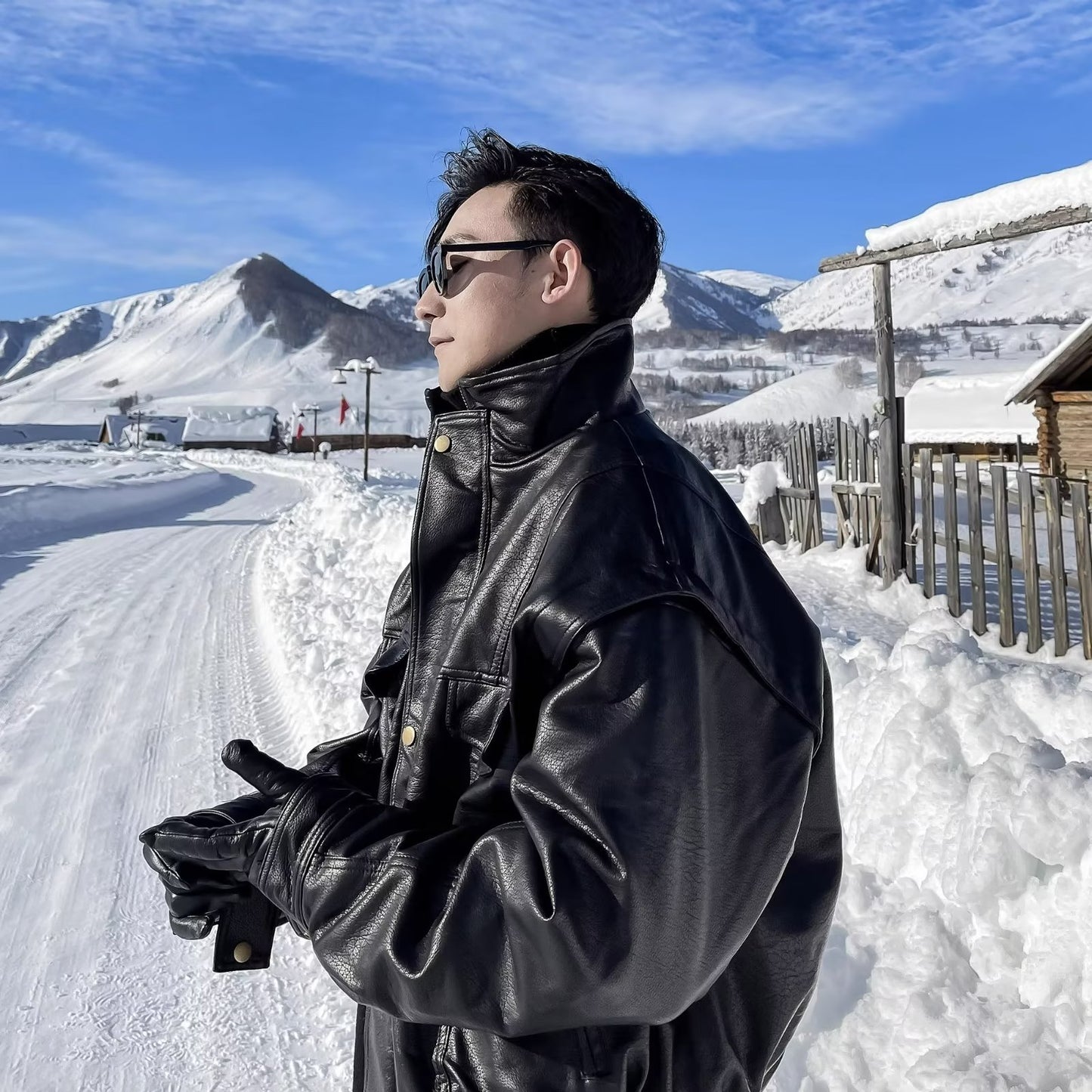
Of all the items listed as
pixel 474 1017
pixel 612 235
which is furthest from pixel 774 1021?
pixel 612 235

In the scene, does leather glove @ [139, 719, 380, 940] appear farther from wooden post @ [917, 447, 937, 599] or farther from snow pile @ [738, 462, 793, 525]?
snow pile @ [738, 462, 793, 525]

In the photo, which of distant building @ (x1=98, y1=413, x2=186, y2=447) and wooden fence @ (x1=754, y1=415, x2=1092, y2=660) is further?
Result: distant building @ (x1=98, y1=413, x2=186, y2=447)

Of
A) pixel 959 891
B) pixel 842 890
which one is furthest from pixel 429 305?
pixel 842 890

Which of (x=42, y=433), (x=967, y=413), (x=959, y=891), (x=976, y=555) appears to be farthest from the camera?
(x=42, y=433)

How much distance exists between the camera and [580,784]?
1032mm

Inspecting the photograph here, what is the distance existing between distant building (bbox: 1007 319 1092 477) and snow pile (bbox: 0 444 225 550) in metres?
16.9

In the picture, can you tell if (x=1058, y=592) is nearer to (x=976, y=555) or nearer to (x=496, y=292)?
(x=976, y=555)

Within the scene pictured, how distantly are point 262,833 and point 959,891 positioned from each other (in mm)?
2467

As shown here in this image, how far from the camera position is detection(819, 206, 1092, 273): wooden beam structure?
6.34m

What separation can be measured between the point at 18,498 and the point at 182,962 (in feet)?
57.0

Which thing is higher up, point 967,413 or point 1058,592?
point 967,413

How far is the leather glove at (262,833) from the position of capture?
1.24 metres

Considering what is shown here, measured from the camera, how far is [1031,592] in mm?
7535

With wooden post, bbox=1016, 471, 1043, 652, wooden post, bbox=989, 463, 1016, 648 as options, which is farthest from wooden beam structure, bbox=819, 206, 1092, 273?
wooden post, bbox=1016, 471, 1043, 652
